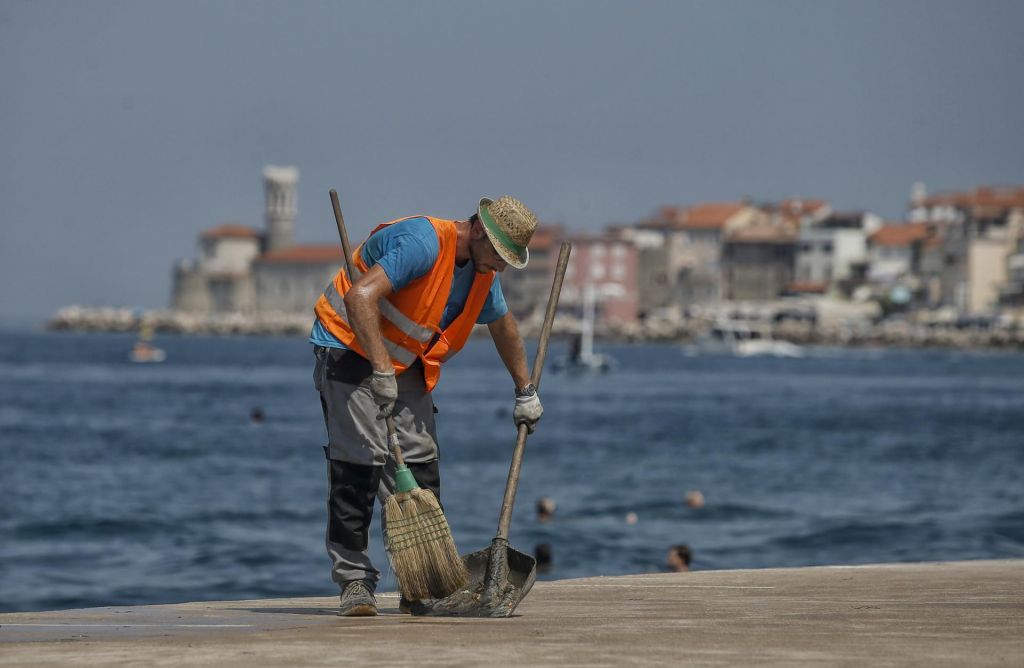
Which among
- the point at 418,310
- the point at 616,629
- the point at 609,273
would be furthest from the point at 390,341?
the point at 609,273

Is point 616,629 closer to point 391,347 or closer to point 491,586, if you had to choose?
point 491,586

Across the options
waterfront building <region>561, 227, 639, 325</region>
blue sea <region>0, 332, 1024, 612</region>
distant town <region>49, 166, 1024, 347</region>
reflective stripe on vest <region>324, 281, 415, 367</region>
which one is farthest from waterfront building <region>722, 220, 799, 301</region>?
reflective stripe on vest <region>324, 281, 415, 367</region>

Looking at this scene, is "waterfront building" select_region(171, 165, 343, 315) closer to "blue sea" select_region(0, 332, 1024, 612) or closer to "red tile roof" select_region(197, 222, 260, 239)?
"red tile roof" select_region(197, 222, 260, 239)

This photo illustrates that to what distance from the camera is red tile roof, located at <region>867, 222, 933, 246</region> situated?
141250 millimetres

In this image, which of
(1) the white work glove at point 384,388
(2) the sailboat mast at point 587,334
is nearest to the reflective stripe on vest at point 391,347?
(1) the white work glove at point 384,388

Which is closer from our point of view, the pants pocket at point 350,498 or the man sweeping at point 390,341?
the man sweeping at point 390,341

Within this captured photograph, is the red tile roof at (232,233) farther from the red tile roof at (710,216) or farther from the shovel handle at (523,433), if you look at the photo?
the shovel handle at (523,433)

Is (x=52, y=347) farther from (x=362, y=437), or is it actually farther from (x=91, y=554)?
(x=362, y=437)

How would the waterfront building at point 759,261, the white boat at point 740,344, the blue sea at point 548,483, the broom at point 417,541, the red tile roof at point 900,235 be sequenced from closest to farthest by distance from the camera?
the broom at point 417,541 → the blue sea at point 548,483 → the white boat at point 740,344 → the red tile roof at point 900,235 → the waterfront building at point 759,261

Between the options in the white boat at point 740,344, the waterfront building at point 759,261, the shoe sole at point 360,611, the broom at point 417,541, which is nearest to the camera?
the shoe sole at point 360,611

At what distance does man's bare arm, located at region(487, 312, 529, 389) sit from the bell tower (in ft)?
618

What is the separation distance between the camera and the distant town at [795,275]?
13362cm

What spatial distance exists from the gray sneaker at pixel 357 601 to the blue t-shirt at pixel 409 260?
87 centimetres

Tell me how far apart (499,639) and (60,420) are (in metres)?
45.5
